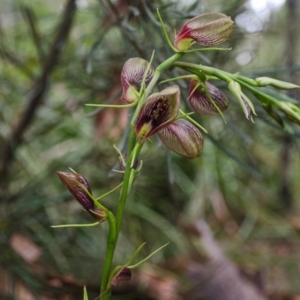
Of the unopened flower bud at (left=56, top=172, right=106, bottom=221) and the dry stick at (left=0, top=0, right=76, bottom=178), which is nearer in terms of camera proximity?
the unopened flower bud at (left=56, top=172, right=106, bottom=221)

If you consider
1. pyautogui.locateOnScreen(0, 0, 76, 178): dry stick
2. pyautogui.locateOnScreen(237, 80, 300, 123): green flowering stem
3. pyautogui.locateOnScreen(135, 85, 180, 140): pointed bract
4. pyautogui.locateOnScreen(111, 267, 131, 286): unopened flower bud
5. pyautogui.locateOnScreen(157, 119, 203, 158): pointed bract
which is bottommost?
pyautogui.locateOnScreen(0, 0, 76, 178): dry stick

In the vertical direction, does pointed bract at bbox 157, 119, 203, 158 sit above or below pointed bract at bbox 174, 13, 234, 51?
below

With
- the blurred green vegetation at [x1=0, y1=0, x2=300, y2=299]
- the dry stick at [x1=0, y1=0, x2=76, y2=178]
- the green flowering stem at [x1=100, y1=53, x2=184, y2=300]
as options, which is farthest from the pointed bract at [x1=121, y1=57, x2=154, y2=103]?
the dry stick at [x1=0, y1=0, x2=76, y2=178]

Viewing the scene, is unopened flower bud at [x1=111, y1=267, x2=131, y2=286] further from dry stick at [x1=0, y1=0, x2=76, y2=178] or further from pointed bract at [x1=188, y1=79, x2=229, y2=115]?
dry stick at [x1=0, y1=0, x2=76, y2=178]

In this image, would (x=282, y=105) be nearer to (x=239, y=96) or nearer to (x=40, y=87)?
(x=239, y=96)

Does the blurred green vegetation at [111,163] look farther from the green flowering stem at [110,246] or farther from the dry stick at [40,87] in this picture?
the green flowering stem at [110,246]

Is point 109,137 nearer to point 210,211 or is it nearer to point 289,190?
point 210,211
